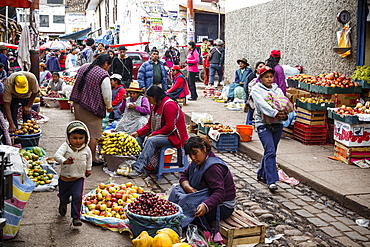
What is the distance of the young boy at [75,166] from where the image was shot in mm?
4992

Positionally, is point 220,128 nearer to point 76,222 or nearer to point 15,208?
Answer: point 76,222

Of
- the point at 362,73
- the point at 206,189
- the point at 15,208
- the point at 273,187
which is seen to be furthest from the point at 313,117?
the point at 15,208

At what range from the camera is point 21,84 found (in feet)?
27.2

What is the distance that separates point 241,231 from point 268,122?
94.4 inches

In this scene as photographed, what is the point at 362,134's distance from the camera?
7.75 m

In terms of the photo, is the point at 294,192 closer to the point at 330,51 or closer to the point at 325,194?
the point at 325,194

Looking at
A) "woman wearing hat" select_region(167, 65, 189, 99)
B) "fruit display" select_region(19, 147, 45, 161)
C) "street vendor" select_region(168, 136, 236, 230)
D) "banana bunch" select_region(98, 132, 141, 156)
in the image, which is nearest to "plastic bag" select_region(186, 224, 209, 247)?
"street vendor" select_region(168, 136, 236, 230)

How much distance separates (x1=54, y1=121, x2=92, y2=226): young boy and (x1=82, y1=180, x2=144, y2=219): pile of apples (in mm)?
365

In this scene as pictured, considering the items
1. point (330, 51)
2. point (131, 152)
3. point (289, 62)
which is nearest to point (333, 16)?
point (330, 51)

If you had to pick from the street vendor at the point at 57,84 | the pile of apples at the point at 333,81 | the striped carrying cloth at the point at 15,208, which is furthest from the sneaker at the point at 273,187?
the street vendor at the point at 57,84

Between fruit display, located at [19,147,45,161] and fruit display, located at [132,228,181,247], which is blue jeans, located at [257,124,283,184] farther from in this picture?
fruit display, located at [19,147,45,161]

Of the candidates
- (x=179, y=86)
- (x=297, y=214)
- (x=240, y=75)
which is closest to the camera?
(x=297, y=214)

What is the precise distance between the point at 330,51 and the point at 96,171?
6242mm

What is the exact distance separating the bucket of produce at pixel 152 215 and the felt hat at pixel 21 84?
181 inches
